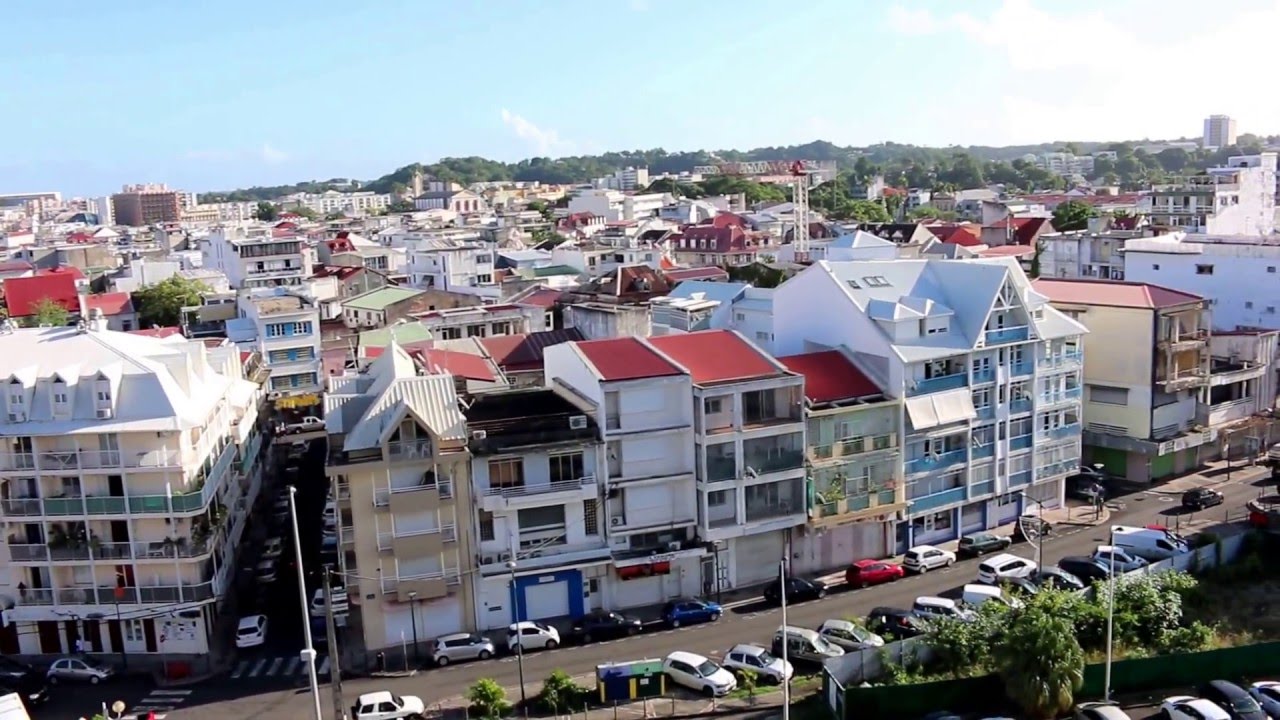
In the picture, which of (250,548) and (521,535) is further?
(250,548)

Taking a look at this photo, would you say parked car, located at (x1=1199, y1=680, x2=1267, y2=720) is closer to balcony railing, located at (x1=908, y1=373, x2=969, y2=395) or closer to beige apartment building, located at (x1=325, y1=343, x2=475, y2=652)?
balcony railing, located at (x1=908, y1=373, x2=969, y2=395)

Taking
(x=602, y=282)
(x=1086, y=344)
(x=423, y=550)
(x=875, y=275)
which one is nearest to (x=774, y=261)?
(x=602, y=282)

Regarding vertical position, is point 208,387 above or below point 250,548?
above

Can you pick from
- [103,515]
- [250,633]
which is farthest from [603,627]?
[103,515]

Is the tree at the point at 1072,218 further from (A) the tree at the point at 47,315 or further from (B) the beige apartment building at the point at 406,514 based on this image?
(A) the tree at the point at 47,315

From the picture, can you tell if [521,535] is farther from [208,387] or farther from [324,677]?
[208,387]

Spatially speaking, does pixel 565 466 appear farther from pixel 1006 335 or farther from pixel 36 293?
pixel 36 293

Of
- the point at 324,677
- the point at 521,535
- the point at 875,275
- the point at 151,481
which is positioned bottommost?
the point at 324,677

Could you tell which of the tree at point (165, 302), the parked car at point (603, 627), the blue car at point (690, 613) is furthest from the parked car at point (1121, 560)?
the tree at point (165, 302)
